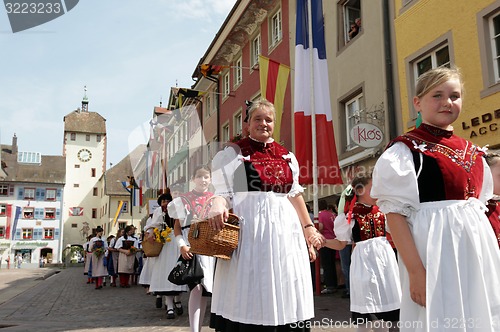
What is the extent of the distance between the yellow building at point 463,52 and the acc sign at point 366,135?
2.28 feet

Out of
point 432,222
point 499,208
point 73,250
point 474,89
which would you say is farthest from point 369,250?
point 73,250

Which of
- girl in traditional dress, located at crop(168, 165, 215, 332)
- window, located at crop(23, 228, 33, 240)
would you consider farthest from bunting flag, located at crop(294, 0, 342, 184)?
window, located at crop(23, 228, 33, 240)

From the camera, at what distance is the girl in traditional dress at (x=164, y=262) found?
23.6 ft

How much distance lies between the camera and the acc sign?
1141 cm

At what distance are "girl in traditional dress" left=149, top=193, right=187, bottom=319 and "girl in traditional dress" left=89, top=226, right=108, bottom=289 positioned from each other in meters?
8.65

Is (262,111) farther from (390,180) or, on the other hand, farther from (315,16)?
(315,16)

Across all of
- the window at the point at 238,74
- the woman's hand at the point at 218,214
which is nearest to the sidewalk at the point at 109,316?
the woman's hand at the point at 218,214

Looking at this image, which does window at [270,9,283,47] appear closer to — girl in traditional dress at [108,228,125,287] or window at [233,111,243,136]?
window at [233,111,243,136]

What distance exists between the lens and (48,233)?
6425cm

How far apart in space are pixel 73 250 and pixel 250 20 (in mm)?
48810

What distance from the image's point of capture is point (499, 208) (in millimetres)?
3637

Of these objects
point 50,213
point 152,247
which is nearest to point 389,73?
point 152,247

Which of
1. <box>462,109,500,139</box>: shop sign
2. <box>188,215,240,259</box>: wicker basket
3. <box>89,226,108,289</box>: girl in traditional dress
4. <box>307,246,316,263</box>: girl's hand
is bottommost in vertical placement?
<box>89,226,108,289</box>: girl in traditional dress

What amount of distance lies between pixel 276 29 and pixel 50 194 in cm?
5627
